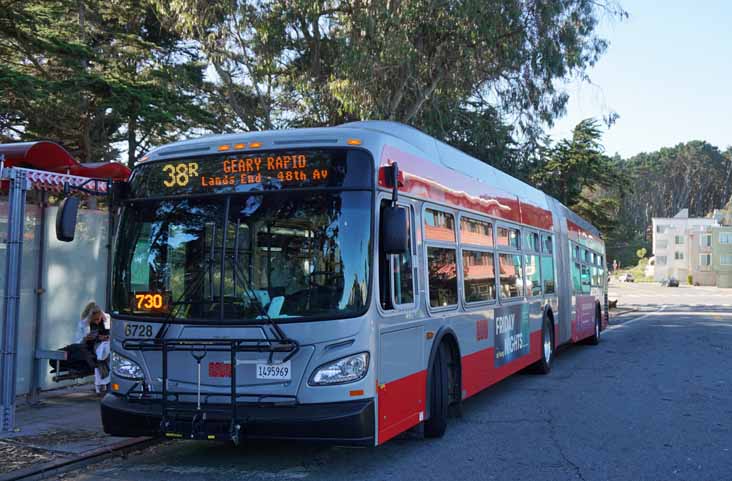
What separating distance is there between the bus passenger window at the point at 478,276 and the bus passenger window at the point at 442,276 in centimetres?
46

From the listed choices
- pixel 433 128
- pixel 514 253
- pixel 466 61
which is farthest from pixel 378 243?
pixel 433 128

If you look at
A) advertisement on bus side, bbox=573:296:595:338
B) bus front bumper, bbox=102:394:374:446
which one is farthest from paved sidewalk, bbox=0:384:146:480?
advertisement on bus side, bbox=573:296:595:338

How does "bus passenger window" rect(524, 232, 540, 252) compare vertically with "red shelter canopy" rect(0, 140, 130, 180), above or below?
below

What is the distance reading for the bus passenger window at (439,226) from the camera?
7586mm

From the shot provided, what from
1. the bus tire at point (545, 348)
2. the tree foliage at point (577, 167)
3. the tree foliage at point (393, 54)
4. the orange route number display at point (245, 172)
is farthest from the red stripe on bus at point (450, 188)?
the tree foliage at point (577, 167)

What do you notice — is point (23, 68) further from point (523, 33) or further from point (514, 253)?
point (514, 253)

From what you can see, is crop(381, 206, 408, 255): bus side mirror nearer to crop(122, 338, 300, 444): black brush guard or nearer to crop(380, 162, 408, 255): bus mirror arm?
crop(380, 162, 408, 255): bus mirror arm

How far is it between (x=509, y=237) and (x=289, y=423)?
238 inches

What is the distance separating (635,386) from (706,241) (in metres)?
107

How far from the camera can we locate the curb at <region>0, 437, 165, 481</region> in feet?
20.9

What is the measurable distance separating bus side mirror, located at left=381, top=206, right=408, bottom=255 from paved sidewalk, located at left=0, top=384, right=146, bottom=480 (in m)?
3.58

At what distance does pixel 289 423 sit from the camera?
581 centimetres

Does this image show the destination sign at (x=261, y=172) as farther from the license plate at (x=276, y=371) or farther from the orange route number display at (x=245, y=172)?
the license plate at (x=276, y=371)

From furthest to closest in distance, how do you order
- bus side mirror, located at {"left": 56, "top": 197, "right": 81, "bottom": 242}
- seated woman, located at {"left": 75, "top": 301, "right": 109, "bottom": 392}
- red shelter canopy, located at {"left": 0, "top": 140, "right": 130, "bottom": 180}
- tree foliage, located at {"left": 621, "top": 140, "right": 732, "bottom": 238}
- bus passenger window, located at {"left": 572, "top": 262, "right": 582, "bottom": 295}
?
tree foliage, located at {"left": 621, "top": 140, "right": 732, "bottom": 238}
bus passenger window, located at {"left": 572, "top": 262, "right": 582, "bottom": 295}
seated woman, located at {"left": 75, "top": 301, "right": 109, "bottom": 392}
red shelter canopy, located at {"left": 0, "top": 140, "right": 130, "bottom": 180}
bus side mirror, located at {"left": 56, "top": 197, "right": 81, "bottom": 242}
